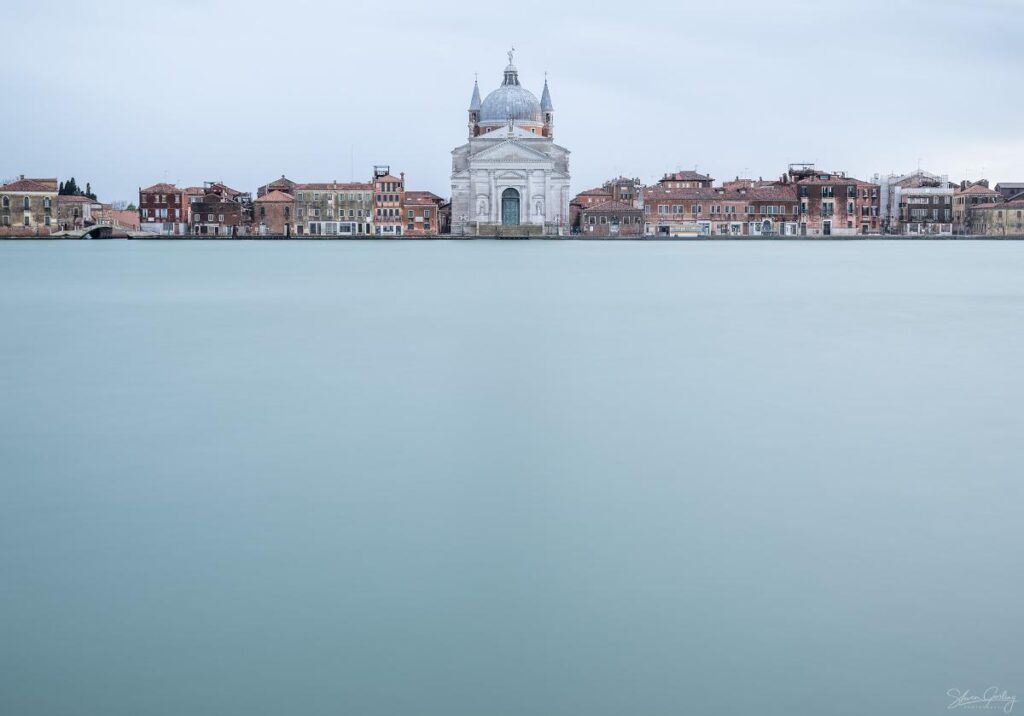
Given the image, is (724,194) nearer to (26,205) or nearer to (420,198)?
(420,198)

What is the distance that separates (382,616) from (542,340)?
29.5ft

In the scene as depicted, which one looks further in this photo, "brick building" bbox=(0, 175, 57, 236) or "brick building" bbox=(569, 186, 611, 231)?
"brick building" bbox=(569, 186, 611, 231)

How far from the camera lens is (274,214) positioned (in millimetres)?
59406

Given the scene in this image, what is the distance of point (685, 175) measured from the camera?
203 ft

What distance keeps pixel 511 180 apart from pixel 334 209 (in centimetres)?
896

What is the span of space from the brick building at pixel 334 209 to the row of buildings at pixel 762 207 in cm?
1097

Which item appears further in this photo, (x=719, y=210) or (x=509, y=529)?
(x=719, y=210)

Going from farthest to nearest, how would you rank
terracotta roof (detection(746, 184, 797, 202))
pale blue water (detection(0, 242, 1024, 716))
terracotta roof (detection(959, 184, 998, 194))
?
terracotta roof (detection(959, 184, 998, 194))
terracotta roof (detection(746, 184, 797, 202))
pale blue water (detection(0, 242, 1024, 716))

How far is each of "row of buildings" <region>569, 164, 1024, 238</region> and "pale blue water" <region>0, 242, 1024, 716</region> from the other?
152ft

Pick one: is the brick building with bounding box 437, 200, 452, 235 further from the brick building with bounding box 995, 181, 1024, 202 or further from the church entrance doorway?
the brick building with bounding box 995, 181, 1024, 202

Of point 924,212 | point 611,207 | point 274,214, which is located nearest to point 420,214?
point 274,214

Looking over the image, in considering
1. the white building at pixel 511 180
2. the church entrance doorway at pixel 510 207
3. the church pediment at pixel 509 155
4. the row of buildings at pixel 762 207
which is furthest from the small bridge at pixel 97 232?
the row of buildings at pixel 762 207

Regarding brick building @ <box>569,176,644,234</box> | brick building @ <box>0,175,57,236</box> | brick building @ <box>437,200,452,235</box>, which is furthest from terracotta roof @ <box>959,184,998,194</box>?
brick building @ <box>0,175,57,236</box>

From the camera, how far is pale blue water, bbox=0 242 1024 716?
3.48 m
